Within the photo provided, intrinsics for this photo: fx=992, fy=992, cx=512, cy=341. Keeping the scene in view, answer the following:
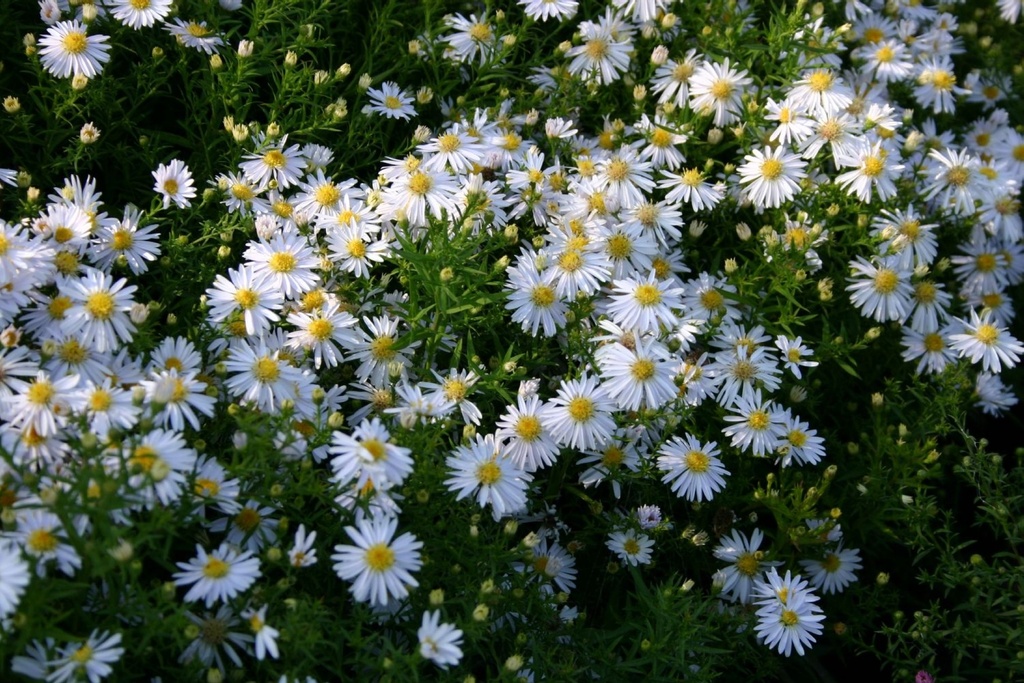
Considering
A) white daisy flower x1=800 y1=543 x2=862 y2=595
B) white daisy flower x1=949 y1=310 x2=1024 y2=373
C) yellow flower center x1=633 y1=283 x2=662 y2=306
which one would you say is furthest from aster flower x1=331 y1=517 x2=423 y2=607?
white daisy flower x1=949 y1=310 x2=1024 y2=373

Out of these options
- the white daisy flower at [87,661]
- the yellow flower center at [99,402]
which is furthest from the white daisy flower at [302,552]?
the yellow flower center at [99,402]

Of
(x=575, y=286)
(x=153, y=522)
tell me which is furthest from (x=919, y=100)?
(x=153, y=522)

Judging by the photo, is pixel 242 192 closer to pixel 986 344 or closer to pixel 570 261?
pixel 570 261

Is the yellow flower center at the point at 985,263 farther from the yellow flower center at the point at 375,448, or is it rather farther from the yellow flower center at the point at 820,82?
the yellow flower center at the point at 375,448

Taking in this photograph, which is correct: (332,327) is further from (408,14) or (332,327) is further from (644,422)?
(408,14)

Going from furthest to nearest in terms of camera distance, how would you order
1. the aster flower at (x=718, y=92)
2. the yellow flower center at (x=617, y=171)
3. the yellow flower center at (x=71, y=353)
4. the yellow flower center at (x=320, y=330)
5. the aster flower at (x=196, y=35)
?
1. the aster flower at (x=718, y=92)
2. the yellow flower center at (x=617, y=171)
3. the aster flower at (x=196, y=35)
4. the yellow flower center at (x=320, y=330)
5. the yellow flower center at (x=71, y=353)

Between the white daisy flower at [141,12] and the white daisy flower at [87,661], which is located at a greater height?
the white daisy flower at [141,12]

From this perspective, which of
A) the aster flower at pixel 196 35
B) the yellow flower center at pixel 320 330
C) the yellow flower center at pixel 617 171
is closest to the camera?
the yellow flower center at pixel 320 330
